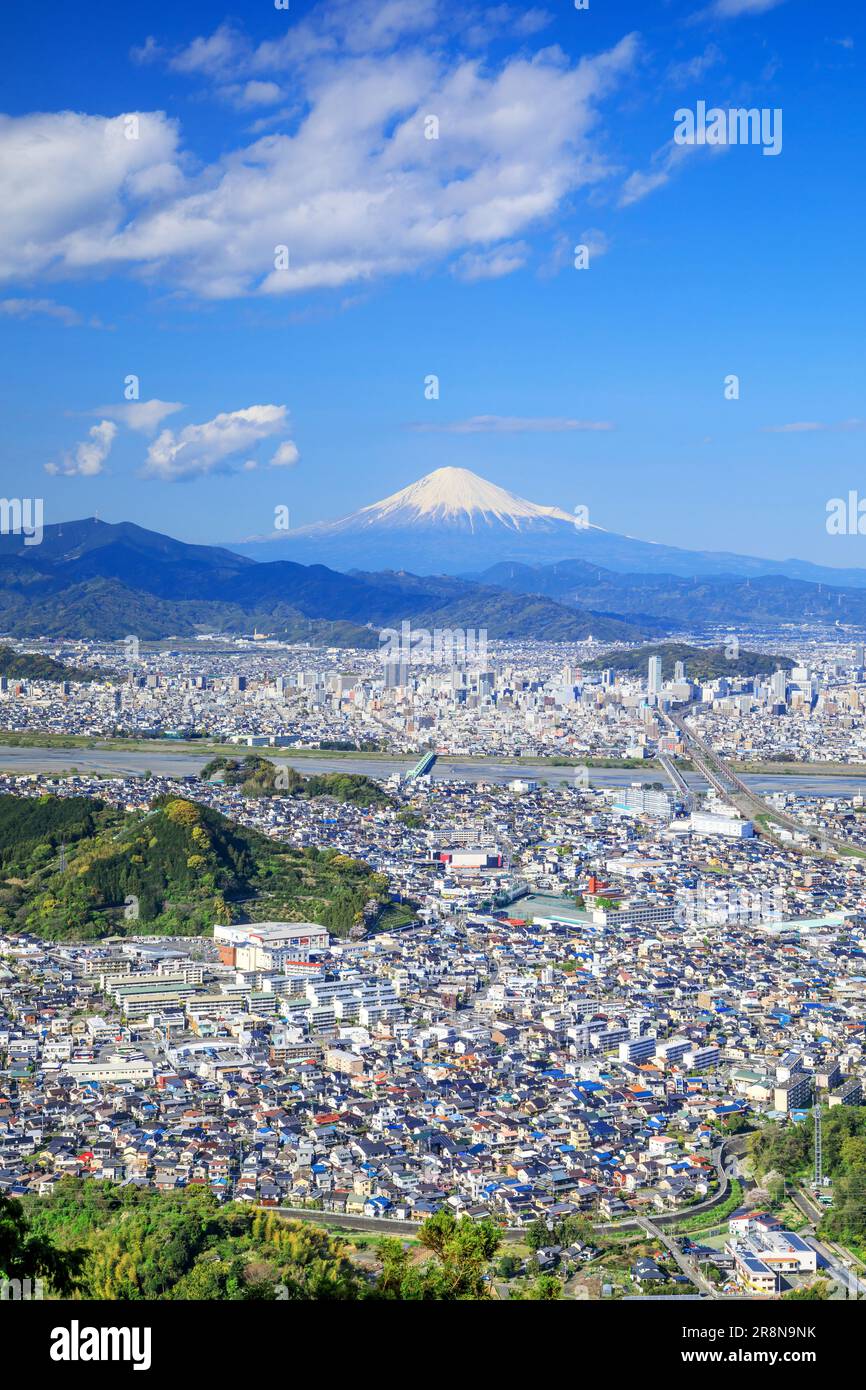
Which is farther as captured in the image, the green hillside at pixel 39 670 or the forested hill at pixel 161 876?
the green hillside at pixel 39 670

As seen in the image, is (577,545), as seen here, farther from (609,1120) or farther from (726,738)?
(609,1120)

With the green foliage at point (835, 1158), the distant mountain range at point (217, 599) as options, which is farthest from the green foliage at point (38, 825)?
the distant mountain range at point (217, 599)

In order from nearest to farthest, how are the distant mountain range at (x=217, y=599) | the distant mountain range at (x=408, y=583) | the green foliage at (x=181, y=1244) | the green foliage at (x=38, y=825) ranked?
the green foliage at (x=181, y=1244), the green foliage at (x=38, y=825), the distant mountain range at (x=217, y=599), the distant mountain range at (x=408, y=583)

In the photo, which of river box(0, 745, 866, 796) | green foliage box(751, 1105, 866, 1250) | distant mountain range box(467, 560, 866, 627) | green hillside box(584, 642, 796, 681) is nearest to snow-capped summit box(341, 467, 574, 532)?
distant mountain range box(467, 560, 866, 627)

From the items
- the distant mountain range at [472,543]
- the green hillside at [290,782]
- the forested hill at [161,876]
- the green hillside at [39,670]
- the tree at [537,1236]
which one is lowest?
the tree at [537,1236]

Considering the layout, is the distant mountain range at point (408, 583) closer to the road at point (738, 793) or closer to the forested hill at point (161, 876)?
the road at point (738, 793)
